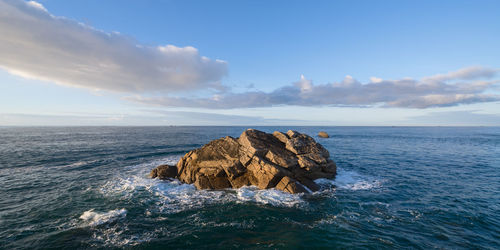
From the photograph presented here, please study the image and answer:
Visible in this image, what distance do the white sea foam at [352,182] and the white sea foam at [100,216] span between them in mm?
23219

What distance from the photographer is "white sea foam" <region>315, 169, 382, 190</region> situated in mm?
24547

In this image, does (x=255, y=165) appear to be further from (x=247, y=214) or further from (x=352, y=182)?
(x=352, y=182)

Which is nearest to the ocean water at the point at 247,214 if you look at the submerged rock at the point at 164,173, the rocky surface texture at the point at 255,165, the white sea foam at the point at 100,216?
the white sea foam at the point at 100,216

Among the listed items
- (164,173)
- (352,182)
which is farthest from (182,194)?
(352,182)

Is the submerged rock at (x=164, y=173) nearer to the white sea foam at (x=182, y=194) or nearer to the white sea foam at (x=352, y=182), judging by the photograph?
the white sea foam at (x=182, y=194)

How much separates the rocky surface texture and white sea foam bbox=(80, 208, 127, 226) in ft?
29.0

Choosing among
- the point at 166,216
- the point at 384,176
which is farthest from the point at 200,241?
the point at 384,176

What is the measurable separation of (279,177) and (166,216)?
13.3 meters

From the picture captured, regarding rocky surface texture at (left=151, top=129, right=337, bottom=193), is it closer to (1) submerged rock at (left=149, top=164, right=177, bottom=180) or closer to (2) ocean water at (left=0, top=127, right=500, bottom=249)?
(1) submerged rock at (left=149, top=164, right=177, bottom=180)

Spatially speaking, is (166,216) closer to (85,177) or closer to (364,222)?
(364,222)

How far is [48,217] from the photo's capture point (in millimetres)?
16656

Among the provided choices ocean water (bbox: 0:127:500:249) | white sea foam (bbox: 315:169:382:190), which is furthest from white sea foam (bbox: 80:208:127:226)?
white sea foam (bbox: 315:169:382:190)

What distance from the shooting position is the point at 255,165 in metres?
24.5

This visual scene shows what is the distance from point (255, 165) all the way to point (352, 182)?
46.1 ft
